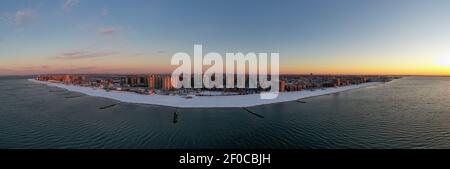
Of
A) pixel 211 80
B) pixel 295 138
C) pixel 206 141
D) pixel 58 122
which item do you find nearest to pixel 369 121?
pixel 295 138
